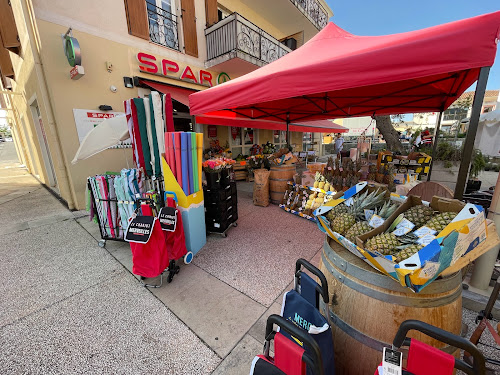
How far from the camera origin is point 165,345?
1.75 metres

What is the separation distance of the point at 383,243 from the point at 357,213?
33 cm

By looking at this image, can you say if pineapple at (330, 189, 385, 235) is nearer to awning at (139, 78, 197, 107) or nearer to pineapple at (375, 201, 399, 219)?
pineapple at (375, 201, 399, 219)

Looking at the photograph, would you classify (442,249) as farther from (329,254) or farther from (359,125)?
(359,125)

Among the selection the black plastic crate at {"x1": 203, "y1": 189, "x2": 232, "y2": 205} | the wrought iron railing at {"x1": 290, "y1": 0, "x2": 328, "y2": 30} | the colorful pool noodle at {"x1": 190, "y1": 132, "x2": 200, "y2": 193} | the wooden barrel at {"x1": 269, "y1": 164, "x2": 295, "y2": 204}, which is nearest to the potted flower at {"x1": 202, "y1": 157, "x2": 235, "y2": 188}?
the black plastic crate at {"x1": 203, "y1": 189, "x2": 232, "y2": 205}

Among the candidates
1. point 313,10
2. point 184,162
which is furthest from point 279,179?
point 313,10

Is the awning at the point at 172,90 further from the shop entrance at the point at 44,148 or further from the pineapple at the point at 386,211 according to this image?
the pineapple at the point at 386,211

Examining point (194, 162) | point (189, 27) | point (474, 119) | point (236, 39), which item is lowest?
point (194, 162)

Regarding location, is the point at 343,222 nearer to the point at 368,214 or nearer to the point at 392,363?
the point at 368,214

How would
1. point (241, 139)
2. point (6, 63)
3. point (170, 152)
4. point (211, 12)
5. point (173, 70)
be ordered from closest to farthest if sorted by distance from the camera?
point (170, 152), point (173, 70), point (6, 63), point (211, 12), point (241, 139)

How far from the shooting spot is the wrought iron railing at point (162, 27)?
19.2 ft

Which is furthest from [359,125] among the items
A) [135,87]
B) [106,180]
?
[106,180]

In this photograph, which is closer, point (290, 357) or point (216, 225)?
point (290, 357)

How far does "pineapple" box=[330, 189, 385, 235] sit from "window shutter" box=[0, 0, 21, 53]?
27.3 ft

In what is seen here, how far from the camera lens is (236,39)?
640cm
